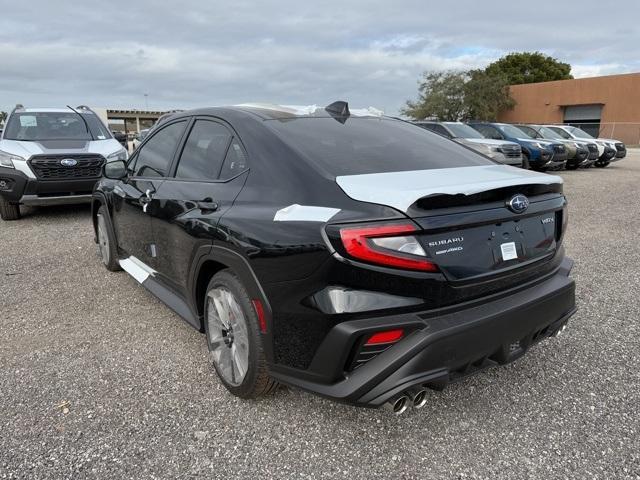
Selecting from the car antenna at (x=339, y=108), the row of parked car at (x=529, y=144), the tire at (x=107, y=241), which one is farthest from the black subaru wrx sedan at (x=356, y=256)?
the row of parked car at (x=529, y=144)

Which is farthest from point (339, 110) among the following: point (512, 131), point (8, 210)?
point (512, 131)

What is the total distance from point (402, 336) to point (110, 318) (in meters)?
2.79


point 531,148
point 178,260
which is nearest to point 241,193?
point 178,260

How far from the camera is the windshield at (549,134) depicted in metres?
17.1

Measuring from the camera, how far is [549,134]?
687 inches

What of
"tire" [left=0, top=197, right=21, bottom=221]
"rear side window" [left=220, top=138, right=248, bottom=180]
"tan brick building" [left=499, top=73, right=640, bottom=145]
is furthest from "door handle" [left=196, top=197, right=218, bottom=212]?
"tan brick building" [left=499, top=73, right=640, bottom=145]

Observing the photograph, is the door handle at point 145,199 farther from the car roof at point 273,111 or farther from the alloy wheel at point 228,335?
the alloy wheel at point 228,335

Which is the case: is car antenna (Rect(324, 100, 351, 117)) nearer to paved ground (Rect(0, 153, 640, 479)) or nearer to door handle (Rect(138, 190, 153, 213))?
door handle (Rect(138, 190, 153, 213))

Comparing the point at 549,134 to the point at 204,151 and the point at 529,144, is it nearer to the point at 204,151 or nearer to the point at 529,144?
the point at 529,144

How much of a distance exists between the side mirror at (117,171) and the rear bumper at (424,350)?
267 cm

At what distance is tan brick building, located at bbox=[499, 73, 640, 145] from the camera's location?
39.2 m

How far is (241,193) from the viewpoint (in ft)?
8.72

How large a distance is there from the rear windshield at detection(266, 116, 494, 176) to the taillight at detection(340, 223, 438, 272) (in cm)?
45

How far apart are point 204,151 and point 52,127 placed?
22.0ft
